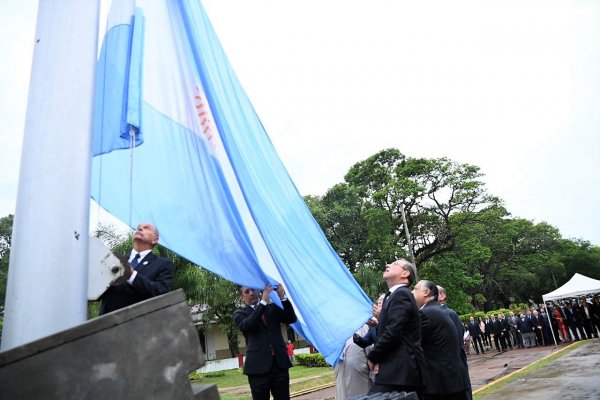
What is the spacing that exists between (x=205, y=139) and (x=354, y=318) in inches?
87.8

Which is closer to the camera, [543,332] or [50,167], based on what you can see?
[50,167]

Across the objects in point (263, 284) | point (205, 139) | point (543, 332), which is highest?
point (205, 139)

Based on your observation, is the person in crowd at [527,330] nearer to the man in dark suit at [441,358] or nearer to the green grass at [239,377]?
the green grass at [239,377]

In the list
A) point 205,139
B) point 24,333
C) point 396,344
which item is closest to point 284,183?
point 205,139

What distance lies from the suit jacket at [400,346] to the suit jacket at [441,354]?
0.55m

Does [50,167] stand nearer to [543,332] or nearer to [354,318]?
[354,318]

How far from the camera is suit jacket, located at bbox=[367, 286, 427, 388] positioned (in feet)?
12.4

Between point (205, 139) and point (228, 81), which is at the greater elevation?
point (228, 81)

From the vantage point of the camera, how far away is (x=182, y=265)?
17.2 metres

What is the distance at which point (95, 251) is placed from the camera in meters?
2.27

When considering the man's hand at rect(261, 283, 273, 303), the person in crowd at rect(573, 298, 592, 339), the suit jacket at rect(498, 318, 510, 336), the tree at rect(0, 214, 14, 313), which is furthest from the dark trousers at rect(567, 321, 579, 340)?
the tree at rect(0, 214, 14, 313)

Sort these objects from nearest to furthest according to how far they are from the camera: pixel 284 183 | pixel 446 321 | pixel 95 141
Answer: pixel 95 141
pixel 284 183
pixel 446 321

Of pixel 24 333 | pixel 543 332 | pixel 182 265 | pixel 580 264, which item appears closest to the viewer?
pixel 24 333

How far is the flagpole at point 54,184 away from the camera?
2.02 meters
